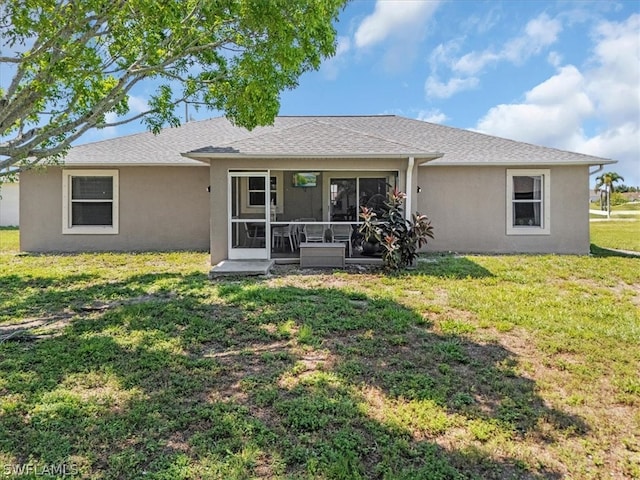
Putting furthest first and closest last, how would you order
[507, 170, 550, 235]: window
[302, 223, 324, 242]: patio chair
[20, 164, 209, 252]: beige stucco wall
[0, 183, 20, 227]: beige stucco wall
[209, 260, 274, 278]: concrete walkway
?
1. [0, 183, 20, 227]: beige stucco wall
2. [20, 164, 209, 252]: beige stucco wall
3. [507, 170, 550, 235]: window
4. [302, 223, 324, 242]: patio chair
5. [209, 260, 274, 278]: concrete walkway

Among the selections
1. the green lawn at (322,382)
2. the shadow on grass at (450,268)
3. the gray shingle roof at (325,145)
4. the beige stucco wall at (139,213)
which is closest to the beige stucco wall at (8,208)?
the beige stucco wall at (139,213)

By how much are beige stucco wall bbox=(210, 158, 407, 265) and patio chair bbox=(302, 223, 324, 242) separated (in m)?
1.79

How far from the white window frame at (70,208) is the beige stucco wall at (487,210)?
963cm

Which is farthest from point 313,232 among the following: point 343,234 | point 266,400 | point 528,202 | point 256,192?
point 266,400

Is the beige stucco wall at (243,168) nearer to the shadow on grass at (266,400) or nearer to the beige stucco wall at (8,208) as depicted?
the shadow on grass at (266,400)

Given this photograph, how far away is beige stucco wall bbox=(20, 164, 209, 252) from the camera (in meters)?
12.9

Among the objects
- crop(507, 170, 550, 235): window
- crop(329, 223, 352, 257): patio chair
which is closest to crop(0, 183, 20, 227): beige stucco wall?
crop(329, 223, 352, 257): patio chair

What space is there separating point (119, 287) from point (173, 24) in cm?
496

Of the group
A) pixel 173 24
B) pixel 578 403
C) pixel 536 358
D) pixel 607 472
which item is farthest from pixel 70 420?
pixel 173 24

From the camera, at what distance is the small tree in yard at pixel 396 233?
30.3 ft

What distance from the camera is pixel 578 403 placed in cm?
369

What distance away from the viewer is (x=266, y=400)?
144 inches

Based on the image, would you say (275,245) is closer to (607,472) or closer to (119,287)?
(119,287)

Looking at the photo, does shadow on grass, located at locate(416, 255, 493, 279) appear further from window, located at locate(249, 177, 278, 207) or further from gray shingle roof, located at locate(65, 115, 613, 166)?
window, located at locate(249, 177, 278, 207)
